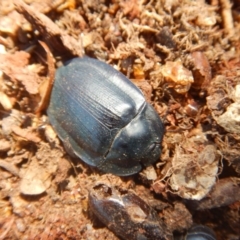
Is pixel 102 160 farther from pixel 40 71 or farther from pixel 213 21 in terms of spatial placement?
pixel 213 21

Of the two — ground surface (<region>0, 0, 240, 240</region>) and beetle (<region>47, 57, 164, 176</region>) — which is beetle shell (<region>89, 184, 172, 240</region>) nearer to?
ground surface (<region>0, 0, 240, 240</region>)

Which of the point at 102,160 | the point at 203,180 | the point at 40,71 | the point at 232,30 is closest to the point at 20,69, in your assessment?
the point at 40,71

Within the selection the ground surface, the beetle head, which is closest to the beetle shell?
the ground surface

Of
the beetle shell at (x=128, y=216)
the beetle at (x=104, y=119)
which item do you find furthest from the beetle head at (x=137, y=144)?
the beetle shell at (x=128, y=216)

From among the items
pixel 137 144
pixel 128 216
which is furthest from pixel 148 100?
pixel 128 216

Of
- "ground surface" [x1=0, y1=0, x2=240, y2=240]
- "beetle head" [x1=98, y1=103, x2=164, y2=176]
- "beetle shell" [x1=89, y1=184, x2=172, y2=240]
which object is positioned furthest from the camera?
"beetle head" [x1=98, y1=103, x2=164, y2=176]

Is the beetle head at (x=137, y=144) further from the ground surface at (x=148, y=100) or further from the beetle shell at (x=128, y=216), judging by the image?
the beetle shell at (x=128, y=216)

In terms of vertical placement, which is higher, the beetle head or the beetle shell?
the beetle head
